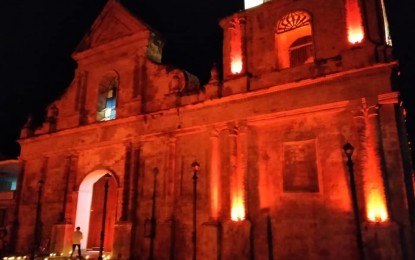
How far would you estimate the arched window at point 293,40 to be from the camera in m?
16.1

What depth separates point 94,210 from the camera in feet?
70.3

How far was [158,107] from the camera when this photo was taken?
1853cm

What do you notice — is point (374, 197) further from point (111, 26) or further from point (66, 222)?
point (111, 26)

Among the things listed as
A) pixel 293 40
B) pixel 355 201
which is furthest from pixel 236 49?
pixel 355 201

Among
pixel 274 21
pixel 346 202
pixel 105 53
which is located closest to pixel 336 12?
pixel 274 21

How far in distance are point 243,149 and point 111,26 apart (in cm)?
1195

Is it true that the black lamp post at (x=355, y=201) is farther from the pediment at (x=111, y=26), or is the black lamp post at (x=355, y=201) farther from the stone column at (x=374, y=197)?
the pediment at (x=111, y=26)

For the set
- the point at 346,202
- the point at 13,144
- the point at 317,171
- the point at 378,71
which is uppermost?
the point at 13,144

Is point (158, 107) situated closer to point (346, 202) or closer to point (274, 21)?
point (274, 21)

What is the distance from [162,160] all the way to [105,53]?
807 centimetres

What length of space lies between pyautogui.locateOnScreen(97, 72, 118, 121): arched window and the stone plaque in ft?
35.4

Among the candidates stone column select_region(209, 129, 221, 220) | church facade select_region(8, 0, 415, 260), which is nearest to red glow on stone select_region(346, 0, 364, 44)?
church facade select_region(8, 0, 415, 260)

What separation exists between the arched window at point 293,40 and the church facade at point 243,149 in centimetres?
6

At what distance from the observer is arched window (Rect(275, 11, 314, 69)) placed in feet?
52.7
